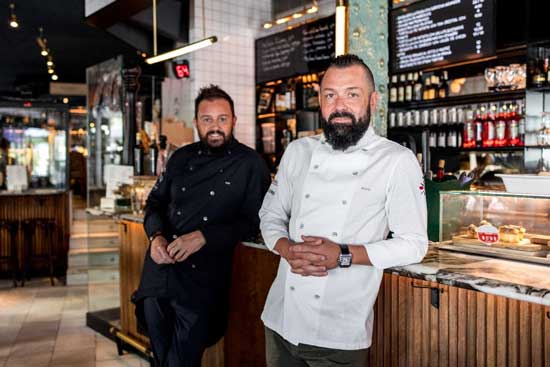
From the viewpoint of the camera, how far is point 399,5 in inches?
231

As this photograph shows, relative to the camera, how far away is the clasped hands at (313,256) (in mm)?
1776

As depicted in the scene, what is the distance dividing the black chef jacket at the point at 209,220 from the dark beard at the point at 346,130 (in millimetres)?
907

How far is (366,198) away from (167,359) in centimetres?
145

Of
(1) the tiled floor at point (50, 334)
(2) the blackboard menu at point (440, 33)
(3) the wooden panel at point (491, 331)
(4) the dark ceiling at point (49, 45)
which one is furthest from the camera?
(4) the dark ceiling at point (49, 45)

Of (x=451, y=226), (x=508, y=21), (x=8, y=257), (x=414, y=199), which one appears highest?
(x=508, y=21)

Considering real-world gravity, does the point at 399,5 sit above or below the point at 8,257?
above

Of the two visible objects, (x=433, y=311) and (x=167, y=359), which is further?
(x=167, y=359)

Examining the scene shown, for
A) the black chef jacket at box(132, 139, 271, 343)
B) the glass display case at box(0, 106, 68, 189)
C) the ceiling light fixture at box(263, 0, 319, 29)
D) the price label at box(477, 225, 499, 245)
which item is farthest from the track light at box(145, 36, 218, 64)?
the glass display case at box(0, 106, 68, 189)

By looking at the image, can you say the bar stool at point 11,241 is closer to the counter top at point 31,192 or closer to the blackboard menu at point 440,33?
the counter top at point 31,192

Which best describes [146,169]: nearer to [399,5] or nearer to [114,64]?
[114,64]

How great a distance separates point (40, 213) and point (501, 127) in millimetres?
5990

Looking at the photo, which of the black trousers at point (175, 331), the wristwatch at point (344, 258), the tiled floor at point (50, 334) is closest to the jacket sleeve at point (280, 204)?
the wristwatch at point (344, 258)

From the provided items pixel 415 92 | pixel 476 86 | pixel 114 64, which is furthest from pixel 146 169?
pixel 476 86

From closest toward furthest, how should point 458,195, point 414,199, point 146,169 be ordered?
point 414,199, point 458,195, point 146,169
